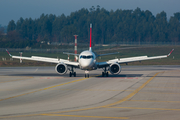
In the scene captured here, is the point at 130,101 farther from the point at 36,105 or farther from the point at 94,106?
the point at 36,105

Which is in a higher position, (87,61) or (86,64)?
(87,61)

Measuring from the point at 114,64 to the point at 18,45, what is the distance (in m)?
119

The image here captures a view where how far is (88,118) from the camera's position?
1496 centimetres

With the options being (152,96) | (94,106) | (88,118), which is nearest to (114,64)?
(152,96)

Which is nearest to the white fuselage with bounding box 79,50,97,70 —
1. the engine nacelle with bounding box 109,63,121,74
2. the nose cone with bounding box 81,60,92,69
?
the nose cone with bounding box 81,60,92,69

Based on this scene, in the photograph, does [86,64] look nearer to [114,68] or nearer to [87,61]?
[87,61]

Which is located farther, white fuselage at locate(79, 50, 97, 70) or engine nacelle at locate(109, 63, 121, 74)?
engine nacelle at locate(109, 63, 121, 74)

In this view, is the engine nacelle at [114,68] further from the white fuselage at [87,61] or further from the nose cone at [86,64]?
the nose cone at [86,64]

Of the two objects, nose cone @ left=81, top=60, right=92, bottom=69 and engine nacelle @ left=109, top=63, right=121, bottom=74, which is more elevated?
nose cone @ left=81, top=60, right=92, bottom=69

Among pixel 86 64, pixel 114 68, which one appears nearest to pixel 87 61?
pixel 86 64

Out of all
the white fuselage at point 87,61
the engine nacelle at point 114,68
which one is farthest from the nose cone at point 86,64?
the engine nacelle at point 114,68

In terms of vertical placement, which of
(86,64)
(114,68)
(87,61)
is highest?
(87,61)

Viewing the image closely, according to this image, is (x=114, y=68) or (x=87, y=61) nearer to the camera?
(x=87, y=61)

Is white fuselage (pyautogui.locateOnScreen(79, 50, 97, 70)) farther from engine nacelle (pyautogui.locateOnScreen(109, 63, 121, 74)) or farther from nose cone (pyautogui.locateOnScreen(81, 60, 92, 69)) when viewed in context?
engine nacelle (pyautogui.locateOnScreen(109, 63, 121, 74))
